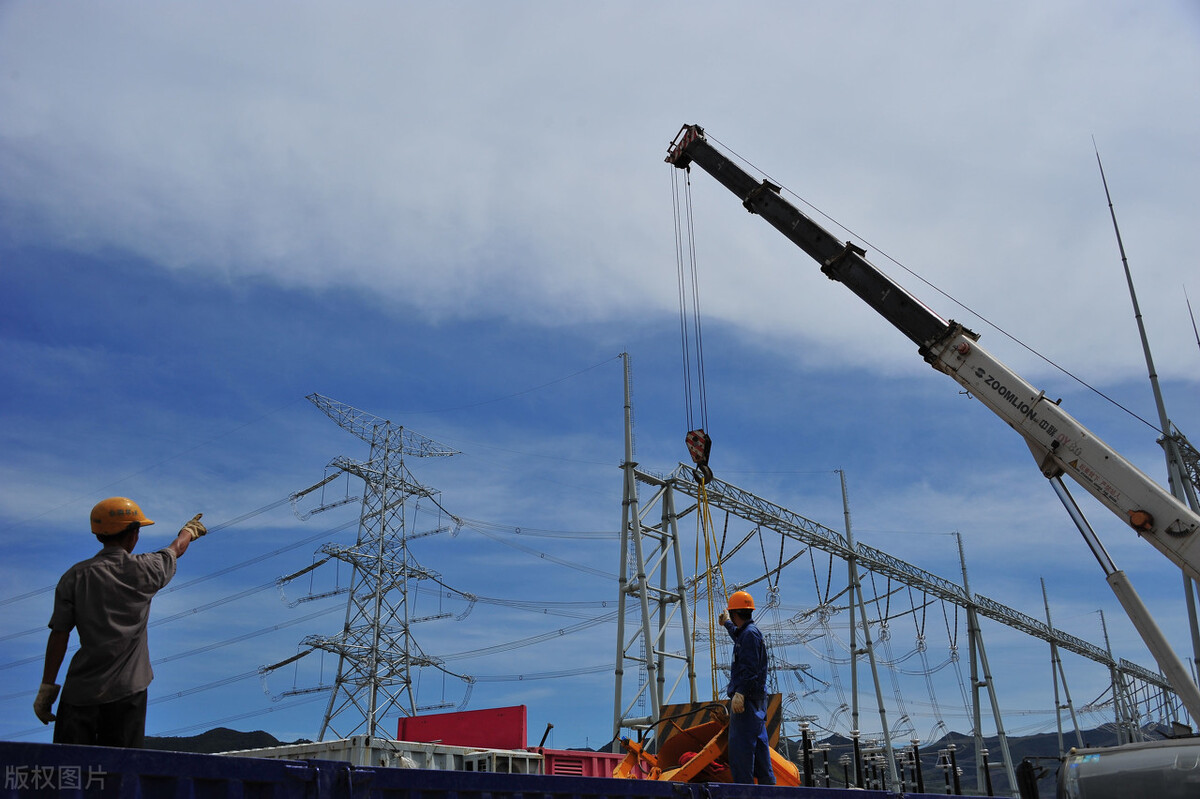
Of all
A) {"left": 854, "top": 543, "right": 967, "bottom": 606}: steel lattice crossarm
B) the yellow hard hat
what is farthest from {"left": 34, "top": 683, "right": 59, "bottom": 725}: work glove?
{"left": 854, "top": 543, "right": 967, "bottom": 606}: steel lattice crossarm

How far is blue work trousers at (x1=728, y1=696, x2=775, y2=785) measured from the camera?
7113mm

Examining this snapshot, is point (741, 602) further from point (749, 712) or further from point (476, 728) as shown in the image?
point (476, 728)

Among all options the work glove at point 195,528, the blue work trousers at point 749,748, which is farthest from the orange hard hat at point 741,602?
the work glove at point 195,528

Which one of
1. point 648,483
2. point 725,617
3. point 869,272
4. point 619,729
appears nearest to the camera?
point 725,617

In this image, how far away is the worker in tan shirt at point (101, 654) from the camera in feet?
12.6

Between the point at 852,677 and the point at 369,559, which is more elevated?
the point at 369,559

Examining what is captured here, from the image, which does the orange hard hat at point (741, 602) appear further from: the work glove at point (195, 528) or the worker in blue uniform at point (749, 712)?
the work glove at point (195, 528)

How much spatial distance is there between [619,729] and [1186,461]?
1327 cm

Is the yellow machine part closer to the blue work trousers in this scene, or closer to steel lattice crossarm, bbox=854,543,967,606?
the blue work trousers

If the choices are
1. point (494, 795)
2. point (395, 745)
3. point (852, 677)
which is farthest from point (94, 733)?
point (852, 677)

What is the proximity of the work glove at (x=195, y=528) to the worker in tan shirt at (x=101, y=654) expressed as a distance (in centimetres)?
45

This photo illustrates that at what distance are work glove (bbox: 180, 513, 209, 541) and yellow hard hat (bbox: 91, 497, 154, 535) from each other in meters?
0.35

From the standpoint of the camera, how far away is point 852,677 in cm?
3195

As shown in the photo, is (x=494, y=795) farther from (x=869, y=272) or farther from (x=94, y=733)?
(x=869, y=272)
